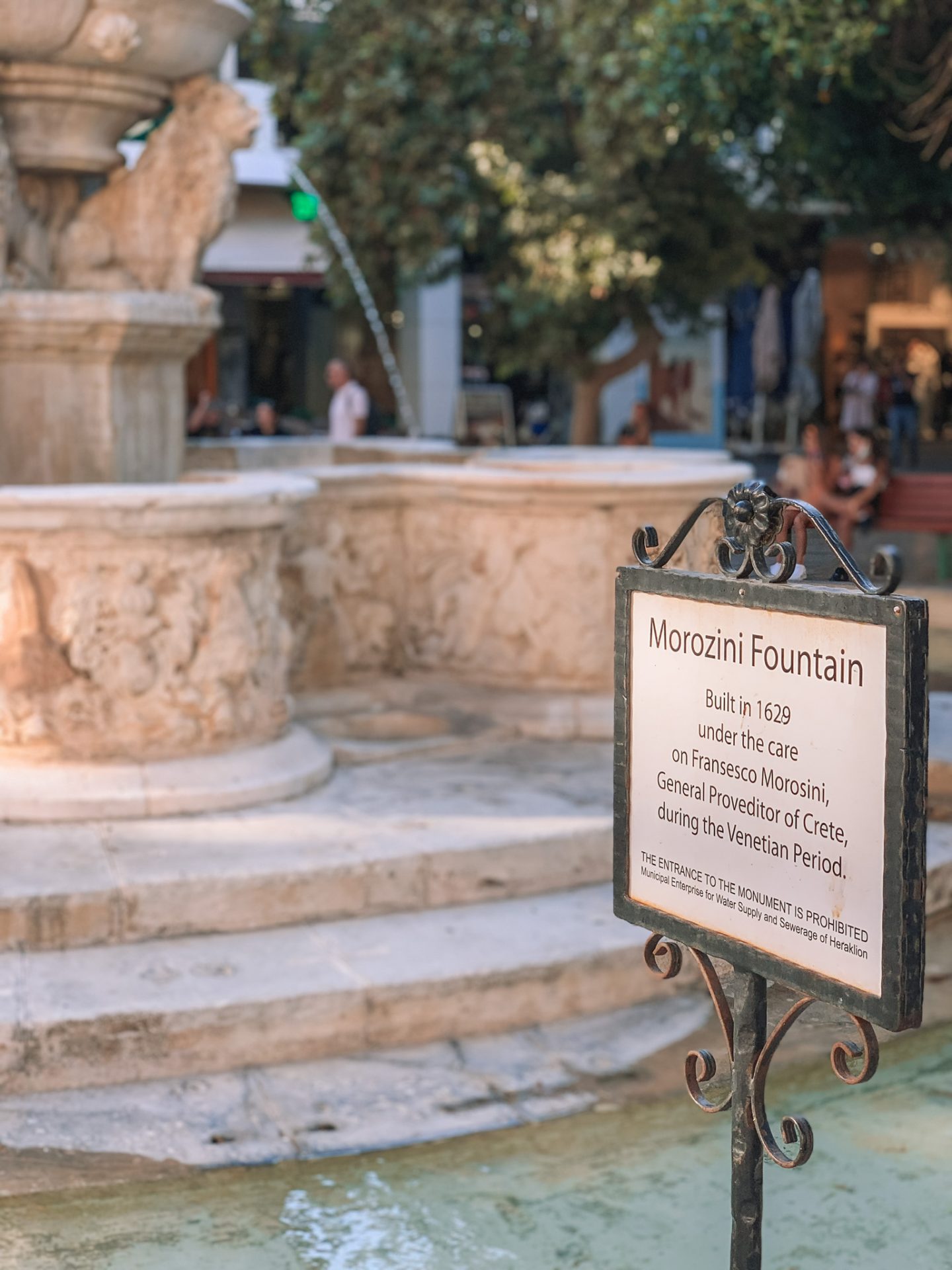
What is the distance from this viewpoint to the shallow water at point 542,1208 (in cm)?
353

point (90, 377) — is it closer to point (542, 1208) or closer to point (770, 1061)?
point (542, 1208)

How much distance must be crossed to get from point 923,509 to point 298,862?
9.37 metres

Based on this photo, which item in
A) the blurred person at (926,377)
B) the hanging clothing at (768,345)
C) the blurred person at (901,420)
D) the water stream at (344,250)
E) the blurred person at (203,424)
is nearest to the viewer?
the blurred person at (203,424)

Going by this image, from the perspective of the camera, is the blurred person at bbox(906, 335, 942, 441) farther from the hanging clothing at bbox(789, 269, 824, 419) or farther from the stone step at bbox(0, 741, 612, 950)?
the stone step at bbox(0, 741, 612, 950)

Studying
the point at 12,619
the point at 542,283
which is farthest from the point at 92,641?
the point at 542,283

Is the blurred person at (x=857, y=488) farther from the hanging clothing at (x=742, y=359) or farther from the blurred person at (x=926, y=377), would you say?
the blurred person at (x=926, y=377)

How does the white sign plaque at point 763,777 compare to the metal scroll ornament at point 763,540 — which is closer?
the white sign plaque at point 763,777

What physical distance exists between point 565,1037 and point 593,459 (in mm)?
4174

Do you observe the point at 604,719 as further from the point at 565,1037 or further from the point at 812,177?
the point at 812,177

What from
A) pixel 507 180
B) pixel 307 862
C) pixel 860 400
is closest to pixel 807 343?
pixel 860 400

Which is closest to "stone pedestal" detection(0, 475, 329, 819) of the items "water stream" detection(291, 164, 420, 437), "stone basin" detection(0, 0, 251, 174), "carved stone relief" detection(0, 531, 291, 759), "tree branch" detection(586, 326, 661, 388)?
"carved stone relief" detection(0, 531, 291, 759)

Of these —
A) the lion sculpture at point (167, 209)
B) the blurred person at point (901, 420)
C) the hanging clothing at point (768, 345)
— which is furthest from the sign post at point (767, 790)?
the hanging clothing at point (768, 345)

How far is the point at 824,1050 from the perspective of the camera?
468cm

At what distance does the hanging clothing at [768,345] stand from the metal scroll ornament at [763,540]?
80.1 feet
